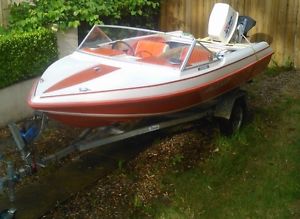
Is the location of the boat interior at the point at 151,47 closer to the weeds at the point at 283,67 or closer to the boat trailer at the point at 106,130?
the boat trailer at the point at 106,130

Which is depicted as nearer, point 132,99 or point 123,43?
point 132,99

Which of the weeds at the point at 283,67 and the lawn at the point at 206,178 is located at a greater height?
the weeds at the point at 283,67

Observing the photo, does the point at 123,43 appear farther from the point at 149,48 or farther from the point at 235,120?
the point at 235,120

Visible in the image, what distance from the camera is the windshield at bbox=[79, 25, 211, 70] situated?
566 cm

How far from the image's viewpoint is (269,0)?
30.8ft

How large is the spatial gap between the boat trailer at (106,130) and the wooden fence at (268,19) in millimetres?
3260

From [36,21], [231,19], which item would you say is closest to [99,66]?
[36,21]

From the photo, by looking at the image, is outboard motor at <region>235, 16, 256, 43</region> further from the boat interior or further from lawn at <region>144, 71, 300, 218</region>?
lawn at <region>144, 71, 300, 218</region>

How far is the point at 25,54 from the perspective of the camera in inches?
265

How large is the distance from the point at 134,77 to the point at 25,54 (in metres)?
2.18

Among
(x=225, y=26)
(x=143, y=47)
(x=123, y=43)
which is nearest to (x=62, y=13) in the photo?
(x=123, y=43)

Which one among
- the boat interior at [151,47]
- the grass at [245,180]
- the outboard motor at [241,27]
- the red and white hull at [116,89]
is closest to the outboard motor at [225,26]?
the outboard motor at [241,27]

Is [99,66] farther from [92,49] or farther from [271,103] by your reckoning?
[271,103]

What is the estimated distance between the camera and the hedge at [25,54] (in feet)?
21.1
